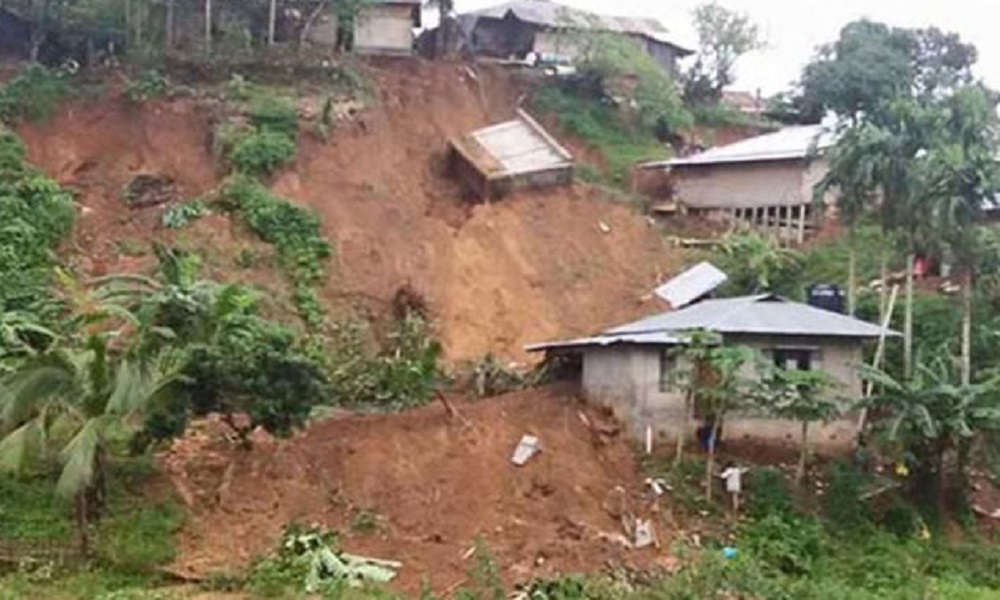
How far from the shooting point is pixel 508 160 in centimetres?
3566

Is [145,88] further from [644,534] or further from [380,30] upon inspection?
[644,534]

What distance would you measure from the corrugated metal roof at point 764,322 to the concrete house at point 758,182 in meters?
8.95

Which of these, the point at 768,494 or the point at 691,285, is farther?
the point at 691,285

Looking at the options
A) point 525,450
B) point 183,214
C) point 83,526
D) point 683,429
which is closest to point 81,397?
point 83,526

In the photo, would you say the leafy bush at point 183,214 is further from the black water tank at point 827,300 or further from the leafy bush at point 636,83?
the leafy bush at point 636,83

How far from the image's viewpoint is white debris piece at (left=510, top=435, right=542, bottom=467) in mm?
22872

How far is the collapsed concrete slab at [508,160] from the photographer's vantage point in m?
34.7

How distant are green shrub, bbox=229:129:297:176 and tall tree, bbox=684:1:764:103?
17290 millimetres

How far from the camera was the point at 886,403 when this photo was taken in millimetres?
22641

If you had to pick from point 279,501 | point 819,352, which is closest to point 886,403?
point 819,352

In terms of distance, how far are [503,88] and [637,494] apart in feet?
66.8

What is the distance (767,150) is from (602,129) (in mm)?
5902

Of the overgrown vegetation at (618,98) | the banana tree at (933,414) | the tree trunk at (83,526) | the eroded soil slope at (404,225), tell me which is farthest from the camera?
the overgrown vegetation at (618,98)

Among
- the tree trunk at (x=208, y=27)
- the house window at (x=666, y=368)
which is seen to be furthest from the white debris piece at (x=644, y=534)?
the tree trunk at (x=208, y=27)
